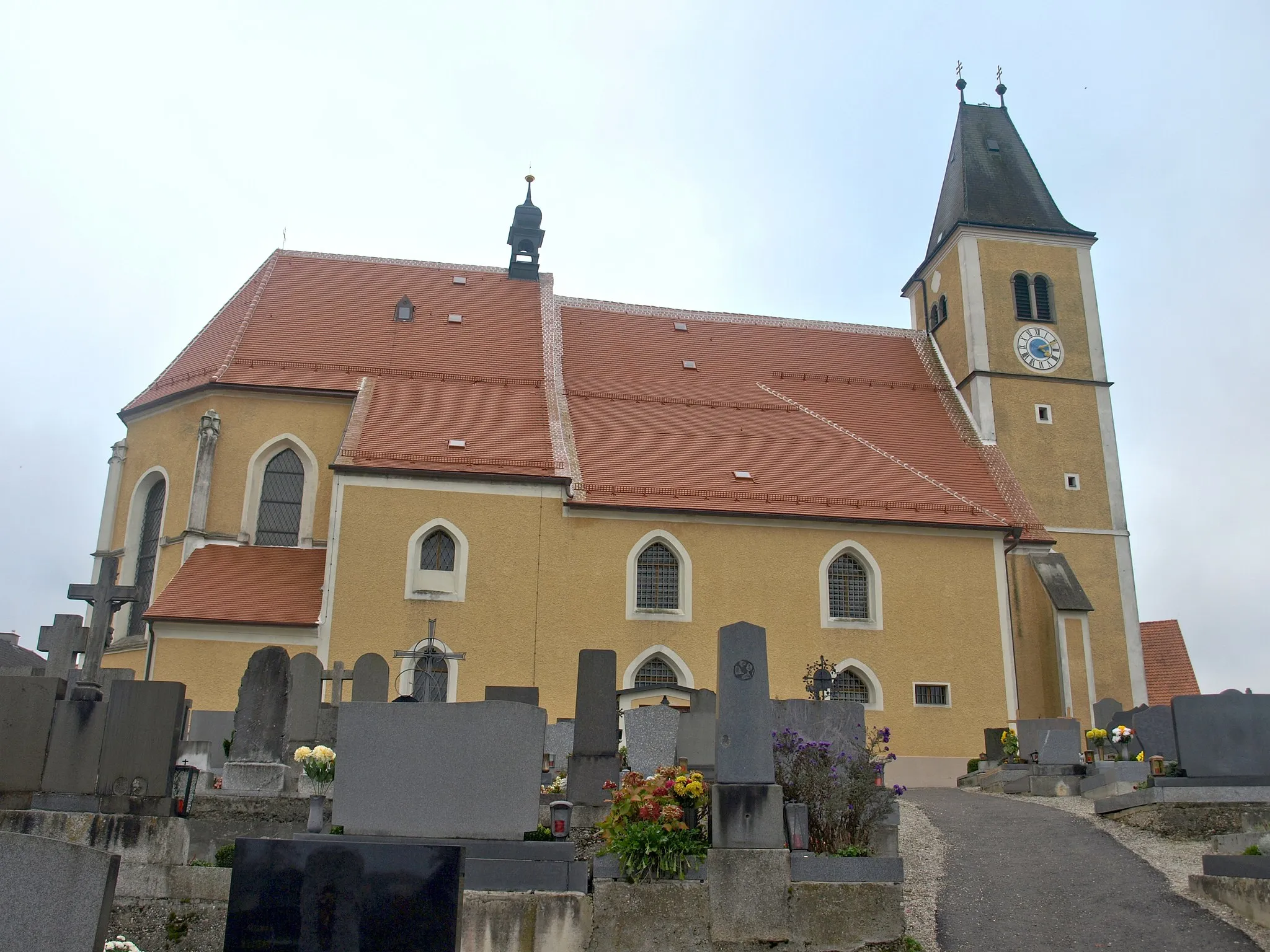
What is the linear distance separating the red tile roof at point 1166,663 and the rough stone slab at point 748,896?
63.3 ft

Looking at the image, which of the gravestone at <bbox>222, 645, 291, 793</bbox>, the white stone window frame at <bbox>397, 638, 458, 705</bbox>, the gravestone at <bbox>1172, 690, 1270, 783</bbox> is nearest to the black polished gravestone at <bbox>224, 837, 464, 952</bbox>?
the gravestone at <bbox>222, 645, 291, 793</bbox>

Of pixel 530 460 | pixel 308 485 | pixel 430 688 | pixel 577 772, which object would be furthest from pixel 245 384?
pixel 577 772

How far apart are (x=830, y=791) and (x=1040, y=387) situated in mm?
19426

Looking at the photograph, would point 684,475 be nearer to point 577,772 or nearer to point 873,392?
point 873,392

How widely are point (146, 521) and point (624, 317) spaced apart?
1132 cm

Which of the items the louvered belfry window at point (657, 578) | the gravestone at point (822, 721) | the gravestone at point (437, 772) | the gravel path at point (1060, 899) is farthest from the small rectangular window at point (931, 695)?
the gravestone at point (437, 772)

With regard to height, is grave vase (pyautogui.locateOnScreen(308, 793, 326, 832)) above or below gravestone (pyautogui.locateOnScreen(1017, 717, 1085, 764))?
below

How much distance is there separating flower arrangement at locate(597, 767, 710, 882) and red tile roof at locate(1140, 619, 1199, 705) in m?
19.3

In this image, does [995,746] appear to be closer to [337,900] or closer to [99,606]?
[99,606]

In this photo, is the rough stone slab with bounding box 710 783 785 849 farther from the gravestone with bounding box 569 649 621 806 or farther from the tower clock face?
the tower clock face

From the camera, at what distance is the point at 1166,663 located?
82.1 ft

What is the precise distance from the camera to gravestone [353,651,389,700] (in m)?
12.3

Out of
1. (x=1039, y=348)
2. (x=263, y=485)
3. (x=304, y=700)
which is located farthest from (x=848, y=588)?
(x=304, y=700)

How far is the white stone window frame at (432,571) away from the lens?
18.8m
